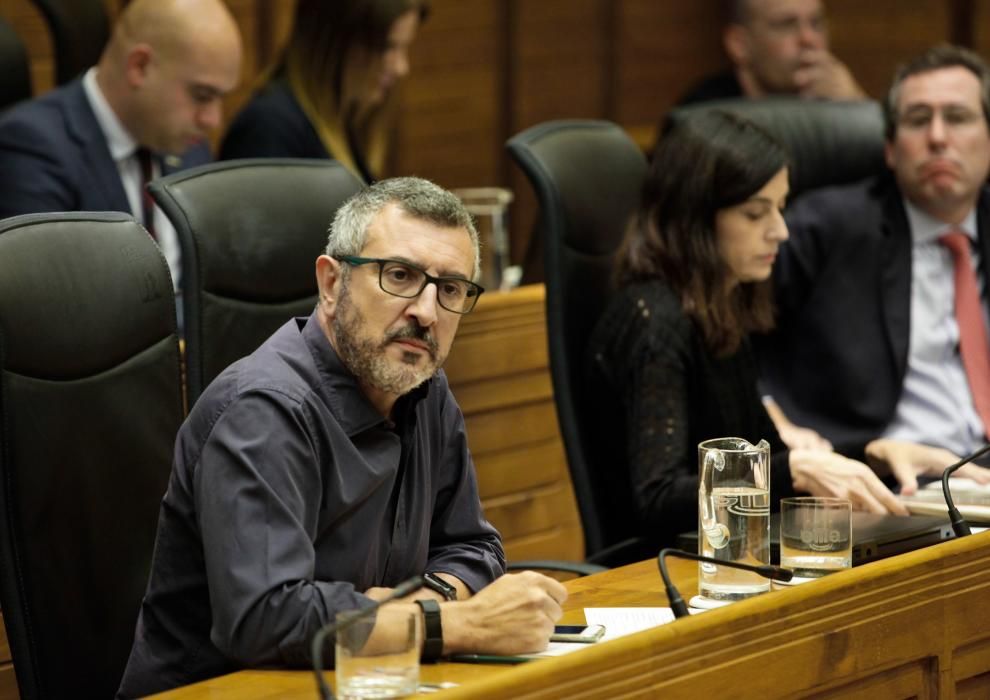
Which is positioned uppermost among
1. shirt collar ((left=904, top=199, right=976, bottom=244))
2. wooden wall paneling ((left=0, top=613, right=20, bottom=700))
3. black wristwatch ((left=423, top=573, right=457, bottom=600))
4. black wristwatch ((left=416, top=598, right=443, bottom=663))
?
shirt collar ((left=904, top=199, right=976, bottom=244))

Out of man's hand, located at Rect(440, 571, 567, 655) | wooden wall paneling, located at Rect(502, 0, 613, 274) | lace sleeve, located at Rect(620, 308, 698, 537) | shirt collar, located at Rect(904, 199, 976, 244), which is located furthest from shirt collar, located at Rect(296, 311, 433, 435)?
wooden wall paneling, located at Rect(502, 0, 613, 274)

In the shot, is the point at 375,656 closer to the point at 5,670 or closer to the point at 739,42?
the point at 5,670

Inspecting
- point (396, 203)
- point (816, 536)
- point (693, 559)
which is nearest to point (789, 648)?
point (693, 559)

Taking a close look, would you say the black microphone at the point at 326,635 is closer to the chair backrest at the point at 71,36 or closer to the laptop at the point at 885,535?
the laptop at the point at 885,535

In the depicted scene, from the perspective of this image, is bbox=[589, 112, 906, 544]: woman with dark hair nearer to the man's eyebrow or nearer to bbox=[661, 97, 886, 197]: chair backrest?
the man's eyebrow

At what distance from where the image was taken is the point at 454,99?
554 centimetres

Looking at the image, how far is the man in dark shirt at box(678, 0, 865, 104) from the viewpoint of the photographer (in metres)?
4.29

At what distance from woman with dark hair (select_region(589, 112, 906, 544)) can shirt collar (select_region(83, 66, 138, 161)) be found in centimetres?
113

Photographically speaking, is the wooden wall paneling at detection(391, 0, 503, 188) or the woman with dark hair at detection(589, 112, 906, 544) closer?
the woman with dark hair at detection(589, 112, 906, 544)

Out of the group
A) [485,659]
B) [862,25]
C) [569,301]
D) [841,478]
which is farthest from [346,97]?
[862,25]

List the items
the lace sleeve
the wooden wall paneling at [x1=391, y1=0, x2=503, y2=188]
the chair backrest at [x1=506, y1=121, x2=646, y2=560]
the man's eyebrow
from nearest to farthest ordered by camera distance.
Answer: the man's eyebrow, the lace sleeve, the chair backrest at [x1=506, y1=121, x2=646, y2=560], the wooden wall paneling at [x1=391, y1=0, x2=503, y2=188]

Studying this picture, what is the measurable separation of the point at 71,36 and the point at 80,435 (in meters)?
1.99

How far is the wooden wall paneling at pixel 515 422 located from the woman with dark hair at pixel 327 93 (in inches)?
17.8

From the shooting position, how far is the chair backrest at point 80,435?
1.80m
